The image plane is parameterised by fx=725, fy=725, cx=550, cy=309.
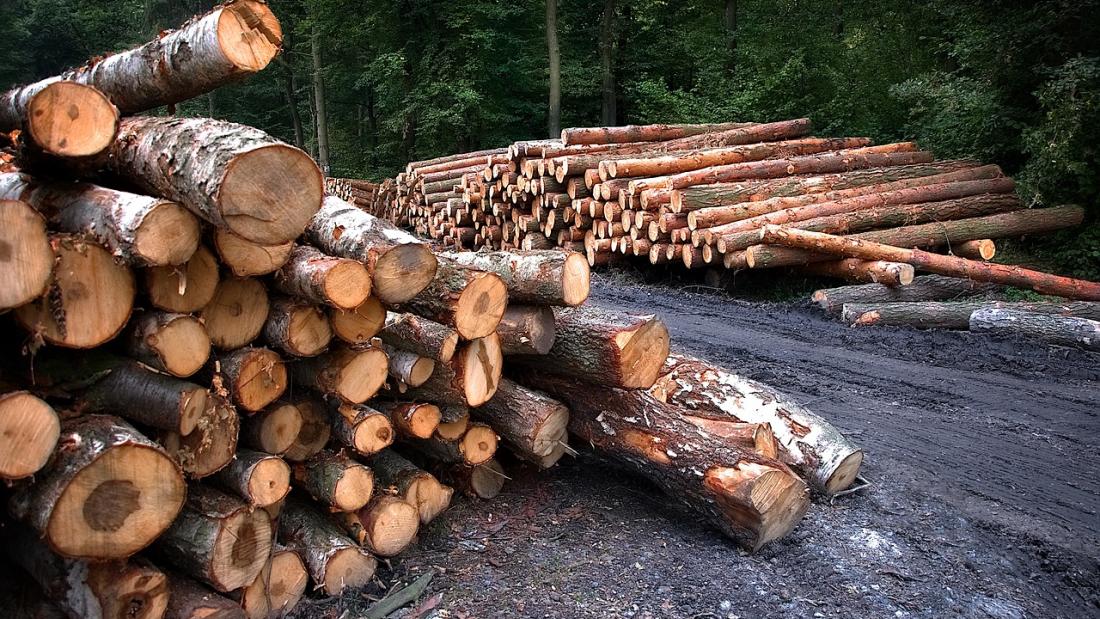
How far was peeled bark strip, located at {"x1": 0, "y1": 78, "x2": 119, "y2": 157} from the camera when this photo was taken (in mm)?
2652

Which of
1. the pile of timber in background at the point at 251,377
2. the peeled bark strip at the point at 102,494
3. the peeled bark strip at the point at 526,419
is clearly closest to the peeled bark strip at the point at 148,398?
the pile of timber in background at the point at 251,377

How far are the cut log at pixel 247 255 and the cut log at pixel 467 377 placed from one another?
0.97 meters

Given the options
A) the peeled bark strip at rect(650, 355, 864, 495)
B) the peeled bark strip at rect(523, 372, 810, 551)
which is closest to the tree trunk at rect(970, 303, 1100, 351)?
the peeled bark strip at rect(650, 355, 864, 495)

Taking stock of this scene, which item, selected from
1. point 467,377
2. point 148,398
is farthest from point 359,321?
point 148,398

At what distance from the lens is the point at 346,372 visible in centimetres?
342

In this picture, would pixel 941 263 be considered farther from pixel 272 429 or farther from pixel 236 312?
pixel 236 312

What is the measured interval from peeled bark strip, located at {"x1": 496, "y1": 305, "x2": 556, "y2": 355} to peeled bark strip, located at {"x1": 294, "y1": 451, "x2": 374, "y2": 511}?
100cm

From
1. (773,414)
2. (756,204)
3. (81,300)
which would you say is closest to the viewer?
(81,300)

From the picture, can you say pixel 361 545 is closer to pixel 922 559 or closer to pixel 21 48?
pixel 922 559

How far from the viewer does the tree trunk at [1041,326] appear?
23.5 feet

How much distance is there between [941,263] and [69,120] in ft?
29.6

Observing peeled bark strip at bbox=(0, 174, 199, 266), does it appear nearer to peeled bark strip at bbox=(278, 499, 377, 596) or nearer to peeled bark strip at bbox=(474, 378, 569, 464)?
peeled bark strip at bbox=(278, 499, 377, 596)

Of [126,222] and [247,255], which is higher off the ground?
[126,222]

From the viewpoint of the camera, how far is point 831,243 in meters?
9.14
